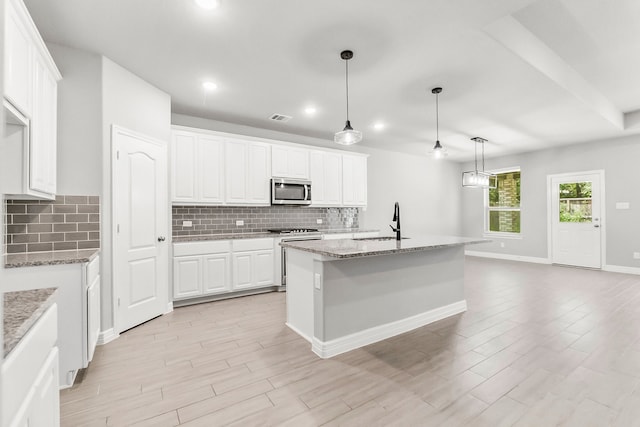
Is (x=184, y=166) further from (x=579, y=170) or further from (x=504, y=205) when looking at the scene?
(x=579, y=170)

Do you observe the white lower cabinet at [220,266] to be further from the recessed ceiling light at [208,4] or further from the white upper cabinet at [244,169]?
the recessed ceiling light at [208,4]

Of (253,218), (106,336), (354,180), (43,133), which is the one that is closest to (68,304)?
(106,336)

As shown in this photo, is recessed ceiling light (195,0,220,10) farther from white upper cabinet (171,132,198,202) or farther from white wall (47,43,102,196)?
white upper cabinet (171,132,198,202)

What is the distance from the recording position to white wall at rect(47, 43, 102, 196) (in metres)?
2.82

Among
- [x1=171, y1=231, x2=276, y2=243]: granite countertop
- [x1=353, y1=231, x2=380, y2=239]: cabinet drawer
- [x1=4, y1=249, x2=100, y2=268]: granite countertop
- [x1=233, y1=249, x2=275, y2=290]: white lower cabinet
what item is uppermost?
[x1=171, y1=231, x2=276, y2=243]: granite countertop

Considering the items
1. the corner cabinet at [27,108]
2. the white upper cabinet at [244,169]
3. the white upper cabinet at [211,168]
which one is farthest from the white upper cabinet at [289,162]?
the corner cabinet at [27,108]

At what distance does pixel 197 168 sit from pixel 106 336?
7.24 feet

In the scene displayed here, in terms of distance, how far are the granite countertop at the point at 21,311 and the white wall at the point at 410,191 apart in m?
4.54

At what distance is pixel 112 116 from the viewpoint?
3062 mm

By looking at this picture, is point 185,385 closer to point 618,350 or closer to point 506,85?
point 618,350

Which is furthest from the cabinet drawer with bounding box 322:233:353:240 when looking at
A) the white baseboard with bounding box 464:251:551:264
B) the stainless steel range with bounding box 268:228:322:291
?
the white baseboard with bounding box 464:251:551:264

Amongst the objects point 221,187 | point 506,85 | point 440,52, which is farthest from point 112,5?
point 506,85

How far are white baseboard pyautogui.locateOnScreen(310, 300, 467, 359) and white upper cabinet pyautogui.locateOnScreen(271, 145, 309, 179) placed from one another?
2.85m

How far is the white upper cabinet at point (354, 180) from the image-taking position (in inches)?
228
